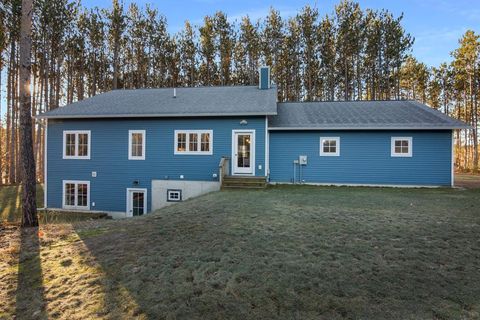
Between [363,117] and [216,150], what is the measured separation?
280 inches

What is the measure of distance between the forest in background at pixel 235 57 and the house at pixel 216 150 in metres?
Result: 11.7

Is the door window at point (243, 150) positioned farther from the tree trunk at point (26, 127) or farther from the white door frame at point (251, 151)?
the tree trunk at point (26, 127)

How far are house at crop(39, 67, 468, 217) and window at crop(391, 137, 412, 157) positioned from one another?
0.04 m

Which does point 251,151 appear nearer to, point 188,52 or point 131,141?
point 131,141

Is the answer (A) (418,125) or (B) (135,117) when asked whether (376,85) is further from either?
(B) (135,117)

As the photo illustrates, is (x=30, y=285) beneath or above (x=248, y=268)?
beneath

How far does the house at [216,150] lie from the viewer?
11750 mm

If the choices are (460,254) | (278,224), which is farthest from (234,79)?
(460,254)

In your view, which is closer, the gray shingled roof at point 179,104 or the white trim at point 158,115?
the white trim at point 158,115

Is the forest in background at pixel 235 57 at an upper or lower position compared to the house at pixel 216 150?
upper

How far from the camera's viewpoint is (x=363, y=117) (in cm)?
1270

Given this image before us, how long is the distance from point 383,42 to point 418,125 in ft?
50.9

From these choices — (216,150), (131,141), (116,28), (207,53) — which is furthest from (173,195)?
(116,28)

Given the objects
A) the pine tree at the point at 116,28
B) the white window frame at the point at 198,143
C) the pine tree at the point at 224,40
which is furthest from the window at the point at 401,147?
the pine tree at the point at 116,28
